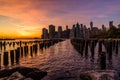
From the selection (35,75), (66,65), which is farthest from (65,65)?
(35,75)

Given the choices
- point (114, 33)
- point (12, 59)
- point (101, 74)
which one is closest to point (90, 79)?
point (101, 74)

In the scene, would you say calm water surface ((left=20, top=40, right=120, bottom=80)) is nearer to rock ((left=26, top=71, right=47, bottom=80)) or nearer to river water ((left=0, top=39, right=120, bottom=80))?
river water ((left=0, top=39, right=120, bottom=80))

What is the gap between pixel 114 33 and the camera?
347 feet

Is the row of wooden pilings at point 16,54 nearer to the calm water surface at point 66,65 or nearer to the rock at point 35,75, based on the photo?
the calm water surface at point 66,65

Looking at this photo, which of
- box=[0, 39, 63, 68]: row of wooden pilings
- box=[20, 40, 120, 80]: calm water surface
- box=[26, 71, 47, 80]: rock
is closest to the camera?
box=[26, 71, 47, 80]: rock

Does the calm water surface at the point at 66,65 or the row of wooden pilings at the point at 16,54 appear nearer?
the calm water surface at the point at 66,65

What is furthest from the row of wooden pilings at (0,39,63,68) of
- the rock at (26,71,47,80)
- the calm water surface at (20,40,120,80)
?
the rock at (26,71,47,80)

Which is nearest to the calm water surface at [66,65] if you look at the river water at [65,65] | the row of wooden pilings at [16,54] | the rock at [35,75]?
the river water at [65,65]

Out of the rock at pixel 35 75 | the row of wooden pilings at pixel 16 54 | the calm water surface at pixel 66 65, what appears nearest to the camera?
the rock at pixel 35 75

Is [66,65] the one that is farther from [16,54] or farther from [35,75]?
[35,75]

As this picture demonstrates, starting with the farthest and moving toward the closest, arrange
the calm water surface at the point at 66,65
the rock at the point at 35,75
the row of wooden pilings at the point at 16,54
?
the row of wooden pilings at the point at 16,54, the calm water surface at the point at 66,65, the rock at the point at 35,75

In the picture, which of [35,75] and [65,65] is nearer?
[35,75]

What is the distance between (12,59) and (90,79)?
18.2 metres

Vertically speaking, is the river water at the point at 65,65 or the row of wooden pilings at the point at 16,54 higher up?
the row of wooden pilings at the point at 16,54
